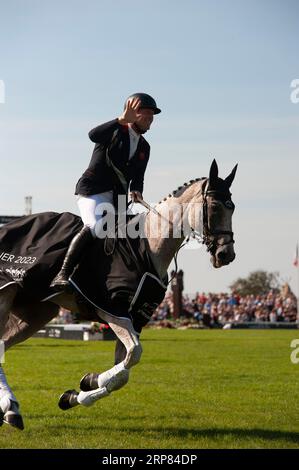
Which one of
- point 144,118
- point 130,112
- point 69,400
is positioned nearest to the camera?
point 130,112

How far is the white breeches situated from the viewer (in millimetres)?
9539

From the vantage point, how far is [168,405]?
12359 mm

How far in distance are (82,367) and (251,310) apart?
34080 mm

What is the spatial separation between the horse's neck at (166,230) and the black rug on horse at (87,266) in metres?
0.14

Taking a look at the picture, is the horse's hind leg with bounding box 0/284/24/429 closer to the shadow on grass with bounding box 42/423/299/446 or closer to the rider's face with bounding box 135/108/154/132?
the shadow on grass with bounding box 42/423/299/446

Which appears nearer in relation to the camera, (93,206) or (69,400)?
(93,206)

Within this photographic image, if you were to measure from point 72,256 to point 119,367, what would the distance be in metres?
1.40

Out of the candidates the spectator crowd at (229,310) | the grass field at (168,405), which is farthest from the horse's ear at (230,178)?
the spectator crowd at (229,310)

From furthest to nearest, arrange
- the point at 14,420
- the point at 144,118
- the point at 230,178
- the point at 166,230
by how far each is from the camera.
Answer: the point at 144,118 → the point at 166,230 → the point at 230,178 → the point at 14,420

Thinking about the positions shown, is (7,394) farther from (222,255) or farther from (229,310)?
(229,310)

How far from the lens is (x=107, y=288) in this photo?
9125 mm

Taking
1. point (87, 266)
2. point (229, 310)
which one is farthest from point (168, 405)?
point (229, 310)
